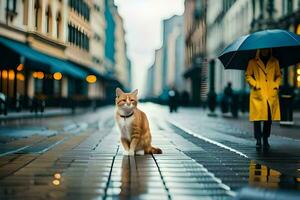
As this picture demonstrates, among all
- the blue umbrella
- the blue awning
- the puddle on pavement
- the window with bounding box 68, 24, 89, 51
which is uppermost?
the window with bounding box 68, 24, 89, 51

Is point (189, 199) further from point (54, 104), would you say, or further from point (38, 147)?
A: point (54, 104)

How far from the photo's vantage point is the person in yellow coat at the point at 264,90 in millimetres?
9188

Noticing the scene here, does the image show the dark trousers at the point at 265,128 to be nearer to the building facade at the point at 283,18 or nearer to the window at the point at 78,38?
the building facade at the point at 283,18

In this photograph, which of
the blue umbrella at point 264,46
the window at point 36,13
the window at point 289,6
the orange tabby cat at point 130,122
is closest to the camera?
the orange tabby cat at point 130,122

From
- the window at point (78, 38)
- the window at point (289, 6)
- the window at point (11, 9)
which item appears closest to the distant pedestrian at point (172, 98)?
the window at point (289, 6)

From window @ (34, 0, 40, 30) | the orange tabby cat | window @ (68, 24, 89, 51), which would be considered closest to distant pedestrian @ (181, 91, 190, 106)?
window @ (68, 24, 89, 51)

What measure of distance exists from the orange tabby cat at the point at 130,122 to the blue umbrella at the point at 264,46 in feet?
8.73

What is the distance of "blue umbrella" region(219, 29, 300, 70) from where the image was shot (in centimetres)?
933

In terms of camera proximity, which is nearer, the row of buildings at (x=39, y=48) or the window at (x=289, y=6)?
the row of buildings at (x=39, y=48)

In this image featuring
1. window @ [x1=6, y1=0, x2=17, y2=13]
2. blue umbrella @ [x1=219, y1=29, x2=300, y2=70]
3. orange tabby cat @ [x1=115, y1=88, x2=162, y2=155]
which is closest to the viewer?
orange tabby cat @ [x1=115, y1=88, x2=162, y2=155]

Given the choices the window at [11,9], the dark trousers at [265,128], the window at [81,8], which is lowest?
the dark trousers at [265,128]

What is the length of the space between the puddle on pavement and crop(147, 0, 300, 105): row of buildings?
1237 centimetres

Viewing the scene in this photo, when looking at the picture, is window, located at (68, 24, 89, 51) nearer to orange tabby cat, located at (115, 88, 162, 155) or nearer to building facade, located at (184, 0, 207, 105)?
building facade, located at (184, 0, 207, 105)

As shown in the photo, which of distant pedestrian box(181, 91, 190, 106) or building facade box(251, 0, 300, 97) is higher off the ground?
building facade box(251, 0, 300, 97)
